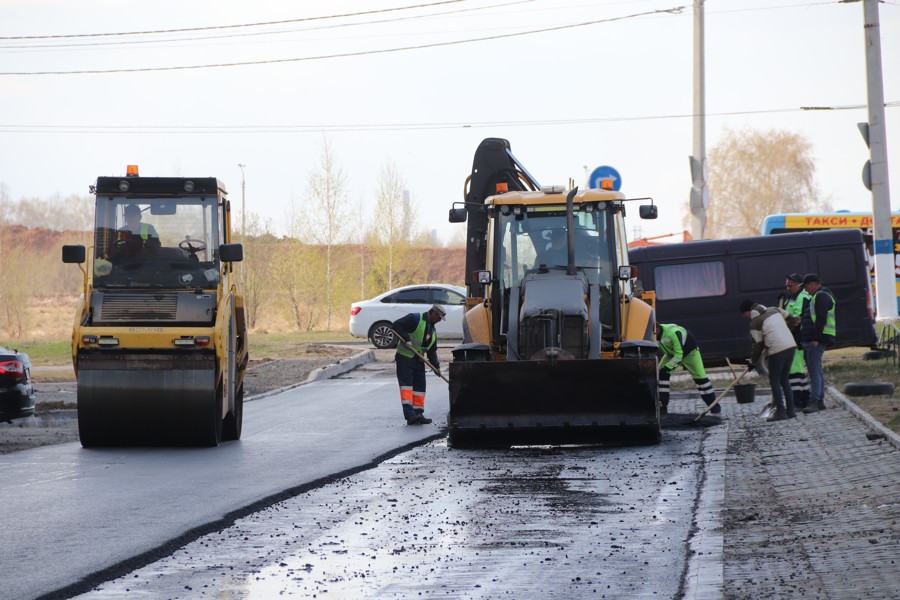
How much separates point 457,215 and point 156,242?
3.44 m

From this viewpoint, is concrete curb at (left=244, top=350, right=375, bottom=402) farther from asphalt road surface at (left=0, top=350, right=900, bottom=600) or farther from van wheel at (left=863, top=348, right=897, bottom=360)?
van wheel at (left=863, top=348, right=897, bottom=360)

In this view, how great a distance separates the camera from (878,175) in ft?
70.2

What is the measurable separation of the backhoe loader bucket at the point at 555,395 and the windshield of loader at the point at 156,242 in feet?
10.9

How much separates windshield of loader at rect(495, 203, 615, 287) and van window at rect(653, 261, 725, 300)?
7.98 m

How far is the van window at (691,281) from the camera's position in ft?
73.8

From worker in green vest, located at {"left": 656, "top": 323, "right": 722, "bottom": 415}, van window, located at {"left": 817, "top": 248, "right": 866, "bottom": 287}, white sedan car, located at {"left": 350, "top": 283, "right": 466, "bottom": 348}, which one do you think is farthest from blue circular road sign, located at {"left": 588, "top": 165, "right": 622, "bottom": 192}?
white sedan car, located at {"left": 350, "top": 283, "right": 466, "bottom": 348}

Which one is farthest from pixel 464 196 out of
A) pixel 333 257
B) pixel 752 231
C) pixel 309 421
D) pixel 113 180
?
pixel 752 231

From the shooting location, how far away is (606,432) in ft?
44.4

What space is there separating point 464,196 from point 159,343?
5845 millimetres

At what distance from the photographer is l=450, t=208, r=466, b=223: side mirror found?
14730 millimetres

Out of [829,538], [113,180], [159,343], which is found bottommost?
[829,538]

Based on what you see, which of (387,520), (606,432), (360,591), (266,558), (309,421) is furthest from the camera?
(309,421)

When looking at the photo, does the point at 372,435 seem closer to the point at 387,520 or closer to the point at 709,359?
the point at 387,520

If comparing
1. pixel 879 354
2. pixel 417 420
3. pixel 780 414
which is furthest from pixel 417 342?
pixel 879 354
